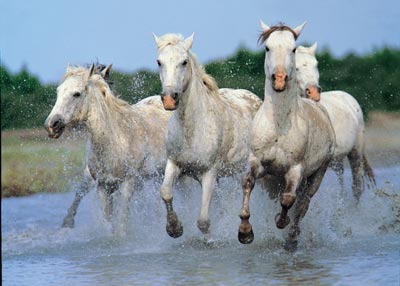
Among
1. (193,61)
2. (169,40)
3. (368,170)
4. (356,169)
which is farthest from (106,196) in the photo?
(368,170)

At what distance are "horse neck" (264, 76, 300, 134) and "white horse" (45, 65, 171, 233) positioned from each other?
2.01 m

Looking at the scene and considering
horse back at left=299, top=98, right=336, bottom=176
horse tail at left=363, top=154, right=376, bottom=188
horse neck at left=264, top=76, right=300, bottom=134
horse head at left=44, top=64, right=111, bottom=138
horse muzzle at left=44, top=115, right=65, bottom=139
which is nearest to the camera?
horse neck at left=264, top=76, right=300, bottom=134

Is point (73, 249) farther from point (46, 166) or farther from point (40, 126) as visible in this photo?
point (46, 166)

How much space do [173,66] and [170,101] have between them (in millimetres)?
424

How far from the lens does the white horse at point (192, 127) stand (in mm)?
7316

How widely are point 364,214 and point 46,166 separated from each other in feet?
23.1

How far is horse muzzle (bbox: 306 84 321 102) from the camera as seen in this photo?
8.30 metres

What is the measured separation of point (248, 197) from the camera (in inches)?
275

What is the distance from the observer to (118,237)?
8.62 metres

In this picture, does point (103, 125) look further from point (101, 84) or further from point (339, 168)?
point (339, 168)

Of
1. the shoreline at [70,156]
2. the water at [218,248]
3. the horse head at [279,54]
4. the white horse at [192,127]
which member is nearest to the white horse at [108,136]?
the water at [218,248]

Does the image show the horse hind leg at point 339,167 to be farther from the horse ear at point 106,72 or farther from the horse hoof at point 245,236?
the horse hoof at point 245,236

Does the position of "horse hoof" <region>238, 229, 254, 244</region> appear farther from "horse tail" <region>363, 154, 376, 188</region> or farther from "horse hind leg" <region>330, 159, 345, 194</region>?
"horse tail" <region>363, 154, 376, 188</region>

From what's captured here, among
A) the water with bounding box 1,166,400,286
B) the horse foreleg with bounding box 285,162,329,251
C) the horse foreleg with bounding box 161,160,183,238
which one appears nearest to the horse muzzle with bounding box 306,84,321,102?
the horse foreleg with bounding box 285,162,329,251
